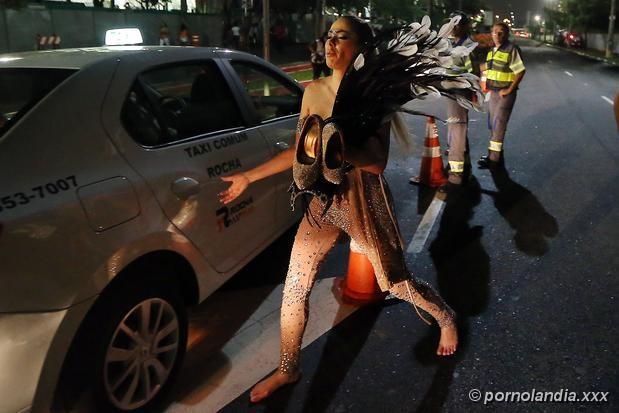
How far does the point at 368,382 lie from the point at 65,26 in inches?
896

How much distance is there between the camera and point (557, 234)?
494 cm

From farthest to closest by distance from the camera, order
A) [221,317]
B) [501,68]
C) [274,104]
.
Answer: [501,68] < [274,104] < [221,317]

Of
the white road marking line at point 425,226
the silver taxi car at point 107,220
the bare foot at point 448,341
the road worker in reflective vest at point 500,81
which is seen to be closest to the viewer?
the silver taxi car at point 107,220

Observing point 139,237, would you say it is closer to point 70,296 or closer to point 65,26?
point 70,296

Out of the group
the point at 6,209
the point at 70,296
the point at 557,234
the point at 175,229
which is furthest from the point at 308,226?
the point at 557,234

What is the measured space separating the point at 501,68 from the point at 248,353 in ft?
18.0

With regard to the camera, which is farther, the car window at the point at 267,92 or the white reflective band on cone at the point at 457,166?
the white reflective band on cone at the point at 457,166

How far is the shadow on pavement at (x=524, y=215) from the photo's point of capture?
4.74 m

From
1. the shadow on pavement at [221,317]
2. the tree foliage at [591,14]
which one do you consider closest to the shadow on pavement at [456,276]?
the shadow on pavement at [221,317]

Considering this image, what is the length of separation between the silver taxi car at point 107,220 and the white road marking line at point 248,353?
0.21m

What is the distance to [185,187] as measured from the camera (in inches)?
109

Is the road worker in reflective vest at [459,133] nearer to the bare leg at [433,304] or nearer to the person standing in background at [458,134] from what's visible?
the person standing in background at [458,134]

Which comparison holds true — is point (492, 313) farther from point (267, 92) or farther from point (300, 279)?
point (267, 92)

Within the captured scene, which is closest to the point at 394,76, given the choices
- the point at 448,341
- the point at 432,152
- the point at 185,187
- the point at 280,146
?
the point at 185,187
